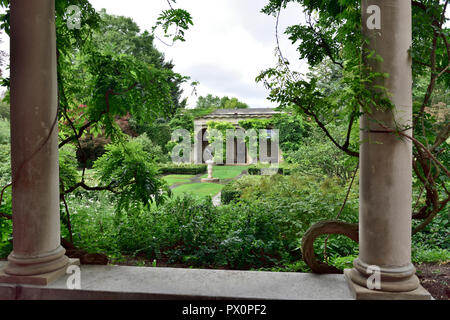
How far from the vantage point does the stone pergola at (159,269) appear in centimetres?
237

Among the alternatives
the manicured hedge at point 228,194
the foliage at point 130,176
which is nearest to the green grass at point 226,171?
the manicured hedge at point 228,194

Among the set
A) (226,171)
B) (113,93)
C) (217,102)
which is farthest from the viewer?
(226,171)

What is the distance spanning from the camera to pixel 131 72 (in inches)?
145

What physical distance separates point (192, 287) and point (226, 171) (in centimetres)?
1404

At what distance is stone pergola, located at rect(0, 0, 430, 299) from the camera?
2.37m

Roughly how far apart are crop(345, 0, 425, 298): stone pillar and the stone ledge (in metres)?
0.41

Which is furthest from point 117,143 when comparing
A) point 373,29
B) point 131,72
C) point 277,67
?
point 373,29

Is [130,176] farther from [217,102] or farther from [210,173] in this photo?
[210,173]

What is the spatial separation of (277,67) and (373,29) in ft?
2.89

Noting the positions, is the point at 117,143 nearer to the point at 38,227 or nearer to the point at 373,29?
the point at 38,227

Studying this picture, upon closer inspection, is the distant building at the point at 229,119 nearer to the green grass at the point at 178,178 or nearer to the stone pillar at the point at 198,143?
the stone pillar at the point at 198,143

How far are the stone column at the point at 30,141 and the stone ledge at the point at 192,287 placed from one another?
0.14 metres

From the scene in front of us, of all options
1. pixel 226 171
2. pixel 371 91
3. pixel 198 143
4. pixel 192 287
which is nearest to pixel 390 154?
pixel 371 91

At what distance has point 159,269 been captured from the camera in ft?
9.93
